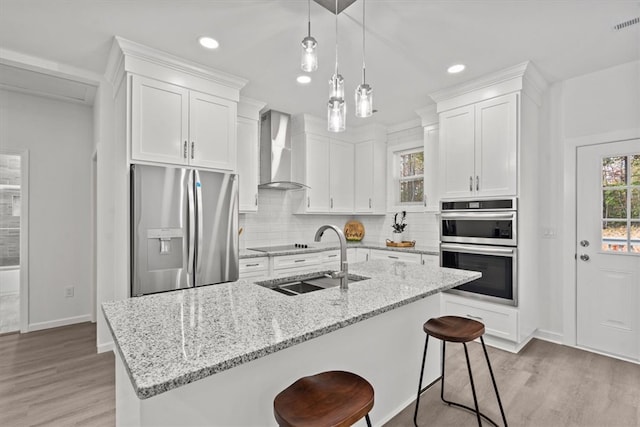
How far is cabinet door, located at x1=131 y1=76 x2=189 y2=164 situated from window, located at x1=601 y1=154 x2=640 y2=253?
392 centimetres

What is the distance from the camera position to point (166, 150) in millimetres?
2682

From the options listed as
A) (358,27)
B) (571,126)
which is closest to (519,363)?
(571,126)

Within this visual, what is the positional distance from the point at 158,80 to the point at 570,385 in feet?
13.4

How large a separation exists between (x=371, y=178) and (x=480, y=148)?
1719 mm

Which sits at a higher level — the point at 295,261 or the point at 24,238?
the point at 24,238

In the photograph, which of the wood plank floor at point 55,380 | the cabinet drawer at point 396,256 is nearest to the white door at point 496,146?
the cabinet drawer at point 396,256

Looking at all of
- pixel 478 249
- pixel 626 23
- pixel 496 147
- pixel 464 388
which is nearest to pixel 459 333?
pixel 464 388

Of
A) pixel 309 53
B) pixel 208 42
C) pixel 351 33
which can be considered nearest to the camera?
pixel 309 53

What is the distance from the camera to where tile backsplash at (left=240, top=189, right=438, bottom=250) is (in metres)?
4.14

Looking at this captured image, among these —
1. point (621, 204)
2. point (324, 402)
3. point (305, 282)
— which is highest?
point (621, 204)

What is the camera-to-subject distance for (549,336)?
10.7 feet

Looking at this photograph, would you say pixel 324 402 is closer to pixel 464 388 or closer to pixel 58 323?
pixel 464 388

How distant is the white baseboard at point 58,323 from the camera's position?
142 inches

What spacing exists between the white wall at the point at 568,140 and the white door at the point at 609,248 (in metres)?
0.08
